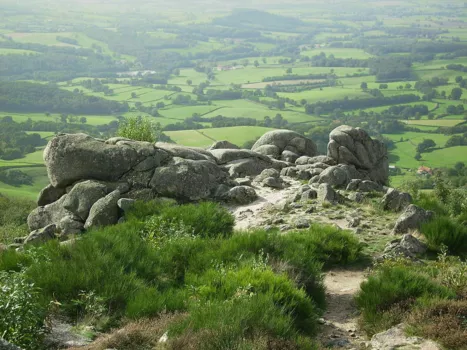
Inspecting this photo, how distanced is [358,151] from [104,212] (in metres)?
18.0

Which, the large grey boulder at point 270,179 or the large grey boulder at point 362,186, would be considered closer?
the large grey boulder at point 362,186

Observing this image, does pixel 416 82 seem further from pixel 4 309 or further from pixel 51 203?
pixel 4 309

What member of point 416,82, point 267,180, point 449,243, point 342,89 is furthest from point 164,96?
point 449,243

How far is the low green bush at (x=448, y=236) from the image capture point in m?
18.9

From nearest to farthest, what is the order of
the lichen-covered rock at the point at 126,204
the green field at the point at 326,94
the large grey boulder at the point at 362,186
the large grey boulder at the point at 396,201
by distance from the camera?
the lichen-covered rock at the point at 126,204 → the large grey boulder at the point at 396,201 → the large grey boulder at the point at 362,186 → the green field at the point at 326,94

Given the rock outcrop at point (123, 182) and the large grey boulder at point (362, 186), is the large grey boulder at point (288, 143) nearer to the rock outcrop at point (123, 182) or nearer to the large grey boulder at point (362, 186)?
the rock outcrop at point (123, 182)

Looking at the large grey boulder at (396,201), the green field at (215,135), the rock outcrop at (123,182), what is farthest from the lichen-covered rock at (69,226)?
the green field at (215,135)

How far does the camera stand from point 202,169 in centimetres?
2781

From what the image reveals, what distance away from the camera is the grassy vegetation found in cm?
1062

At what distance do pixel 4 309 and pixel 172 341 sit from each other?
3026mm

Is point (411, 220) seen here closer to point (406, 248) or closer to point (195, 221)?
point (406, 248)

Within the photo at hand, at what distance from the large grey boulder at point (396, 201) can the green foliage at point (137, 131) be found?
1733 cm

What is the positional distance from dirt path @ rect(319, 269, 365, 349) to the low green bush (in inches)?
121

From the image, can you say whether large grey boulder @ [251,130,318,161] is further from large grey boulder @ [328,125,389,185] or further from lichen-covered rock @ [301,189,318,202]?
lichen-covered rock @ [301,189,318,202]
